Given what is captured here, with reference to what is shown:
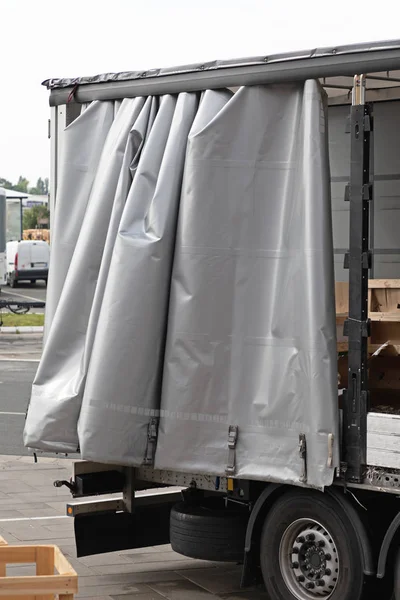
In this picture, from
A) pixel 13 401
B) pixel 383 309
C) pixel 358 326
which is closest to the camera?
pixel 358 326

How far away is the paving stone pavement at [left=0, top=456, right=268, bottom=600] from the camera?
301 inches

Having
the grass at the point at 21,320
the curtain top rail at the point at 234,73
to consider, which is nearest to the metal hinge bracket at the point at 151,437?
the curtain top rail at the point at 234,73

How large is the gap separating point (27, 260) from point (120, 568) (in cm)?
3802

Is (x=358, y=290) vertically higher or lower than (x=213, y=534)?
higher

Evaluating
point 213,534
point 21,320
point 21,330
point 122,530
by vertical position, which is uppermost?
point 21,320

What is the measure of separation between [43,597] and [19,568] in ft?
8.99

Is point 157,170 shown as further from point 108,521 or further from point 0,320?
point 0,320

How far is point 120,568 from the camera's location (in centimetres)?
832

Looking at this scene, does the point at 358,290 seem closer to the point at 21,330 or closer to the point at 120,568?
the point at 120,568

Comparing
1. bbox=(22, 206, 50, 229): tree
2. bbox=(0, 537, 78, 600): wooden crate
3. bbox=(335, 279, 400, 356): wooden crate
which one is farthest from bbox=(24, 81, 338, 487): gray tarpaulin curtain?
bbox=(22, 206, 50, 229): tree

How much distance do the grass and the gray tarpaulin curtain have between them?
25.0 metres

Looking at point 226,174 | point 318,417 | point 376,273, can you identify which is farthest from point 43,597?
point 376,273

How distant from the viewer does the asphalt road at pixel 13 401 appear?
14.3m

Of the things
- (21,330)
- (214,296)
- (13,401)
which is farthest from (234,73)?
(21,330)
